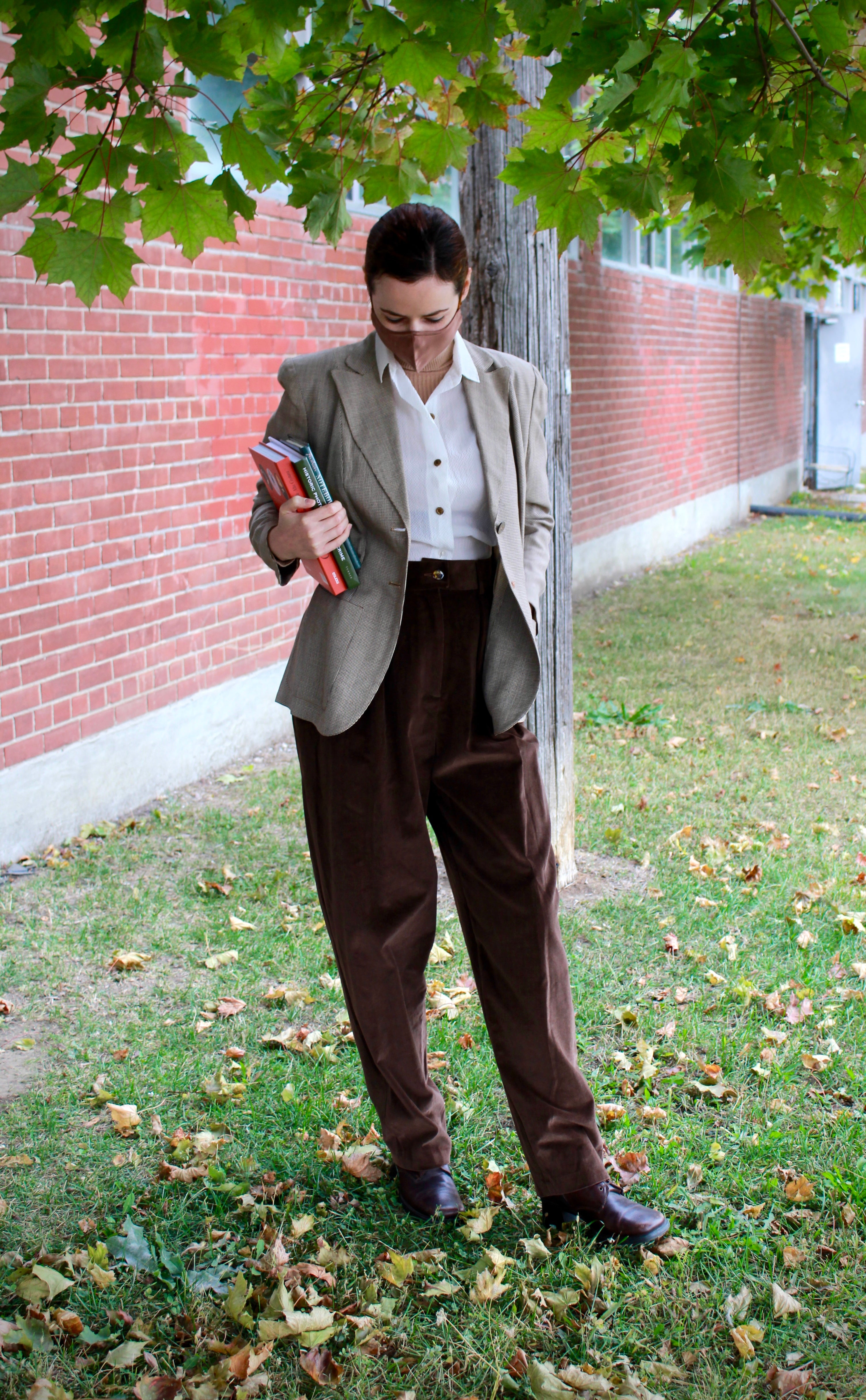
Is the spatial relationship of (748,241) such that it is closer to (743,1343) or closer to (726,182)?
(726,182)

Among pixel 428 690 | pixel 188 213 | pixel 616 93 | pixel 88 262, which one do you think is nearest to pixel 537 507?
pixel 428 690

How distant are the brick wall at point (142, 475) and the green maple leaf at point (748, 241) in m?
3.42

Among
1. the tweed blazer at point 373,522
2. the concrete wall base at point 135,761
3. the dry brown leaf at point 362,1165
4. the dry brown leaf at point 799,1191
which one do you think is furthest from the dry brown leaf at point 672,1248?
the concrete wall base at point 135,761

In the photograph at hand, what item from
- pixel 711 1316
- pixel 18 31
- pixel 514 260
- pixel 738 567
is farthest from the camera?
pixel 738 567

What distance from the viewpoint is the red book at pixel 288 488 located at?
7.85ft

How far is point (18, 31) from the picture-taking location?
2.38 m

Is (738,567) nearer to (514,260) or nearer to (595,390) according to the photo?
(595,390)

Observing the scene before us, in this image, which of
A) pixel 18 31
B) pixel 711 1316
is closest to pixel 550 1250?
pixel 711 1316

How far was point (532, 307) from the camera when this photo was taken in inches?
167

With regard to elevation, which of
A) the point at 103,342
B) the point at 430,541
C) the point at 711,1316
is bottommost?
the point at 711,1316

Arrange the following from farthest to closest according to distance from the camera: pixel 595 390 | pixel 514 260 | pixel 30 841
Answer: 1. pixel 595 390
2. pixel 30 841
3. pixel 514 260

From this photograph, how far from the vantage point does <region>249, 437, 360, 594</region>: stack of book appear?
7.88 feet

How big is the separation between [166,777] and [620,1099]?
11.5 feet

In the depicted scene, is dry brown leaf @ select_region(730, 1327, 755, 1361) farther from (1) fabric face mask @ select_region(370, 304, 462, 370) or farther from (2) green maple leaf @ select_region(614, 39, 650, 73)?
(2) green maple leaf @ select_region(614, 39, 650, 73)
